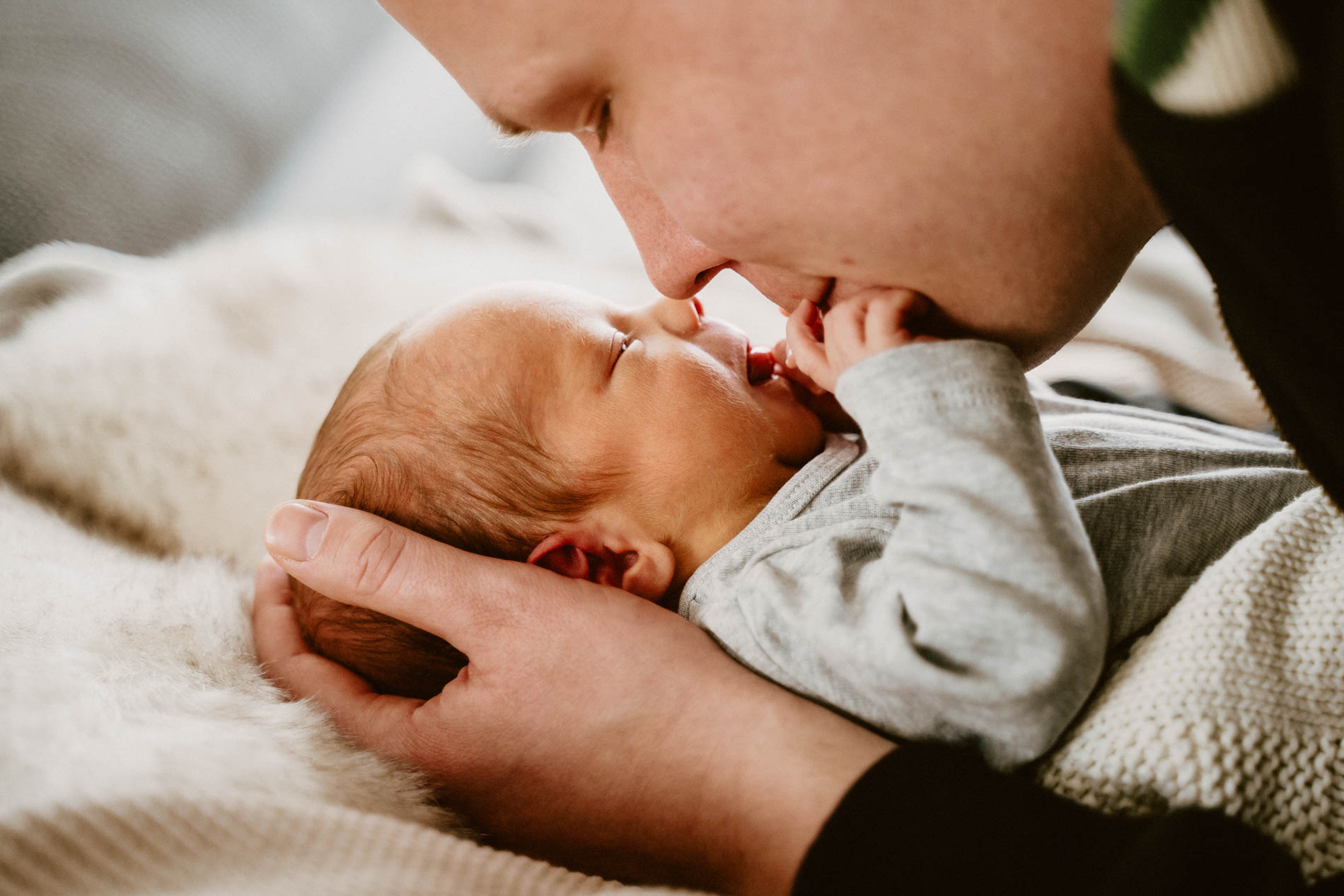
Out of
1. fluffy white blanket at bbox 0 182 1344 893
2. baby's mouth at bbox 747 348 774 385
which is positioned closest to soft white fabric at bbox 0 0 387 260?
fluffy white blanket at bbox 0 182 1344 893

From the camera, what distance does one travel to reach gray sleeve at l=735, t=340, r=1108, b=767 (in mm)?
729

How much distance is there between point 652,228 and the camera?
93 cm

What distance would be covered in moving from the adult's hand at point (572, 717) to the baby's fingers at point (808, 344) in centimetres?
31

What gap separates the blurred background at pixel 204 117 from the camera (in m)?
1.41

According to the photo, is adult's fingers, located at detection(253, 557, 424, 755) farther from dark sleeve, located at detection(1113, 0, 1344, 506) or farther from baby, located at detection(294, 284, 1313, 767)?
dark sleeve, located at detection(1113, 0, 1344, 506)

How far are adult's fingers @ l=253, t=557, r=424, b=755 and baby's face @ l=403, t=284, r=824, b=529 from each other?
1.18ft

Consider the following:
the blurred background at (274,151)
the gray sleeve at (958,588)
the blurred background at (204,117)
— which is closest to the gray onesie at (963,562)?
the gray sleeve at (958,588)

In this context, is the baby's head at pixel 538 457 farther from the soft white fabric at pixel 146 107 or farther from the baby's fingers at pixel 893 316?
the soft white fabric at pixel 146 107

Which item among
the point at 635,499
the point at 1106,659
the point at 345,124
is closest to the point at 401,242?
the point at 345,124

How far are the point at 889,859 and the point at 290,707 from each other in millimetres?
600

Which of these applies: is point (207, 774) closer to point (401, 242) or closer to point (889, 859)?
point (889, 859)

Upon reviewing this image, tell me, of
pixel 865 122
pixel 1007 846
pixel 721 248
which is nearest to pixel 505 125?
pixel 721 248

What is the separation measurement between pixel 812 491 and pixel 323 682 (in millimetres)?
619

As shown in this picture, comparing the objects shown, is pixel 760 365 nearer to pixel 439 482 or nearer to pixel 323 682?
pixel 439 482
